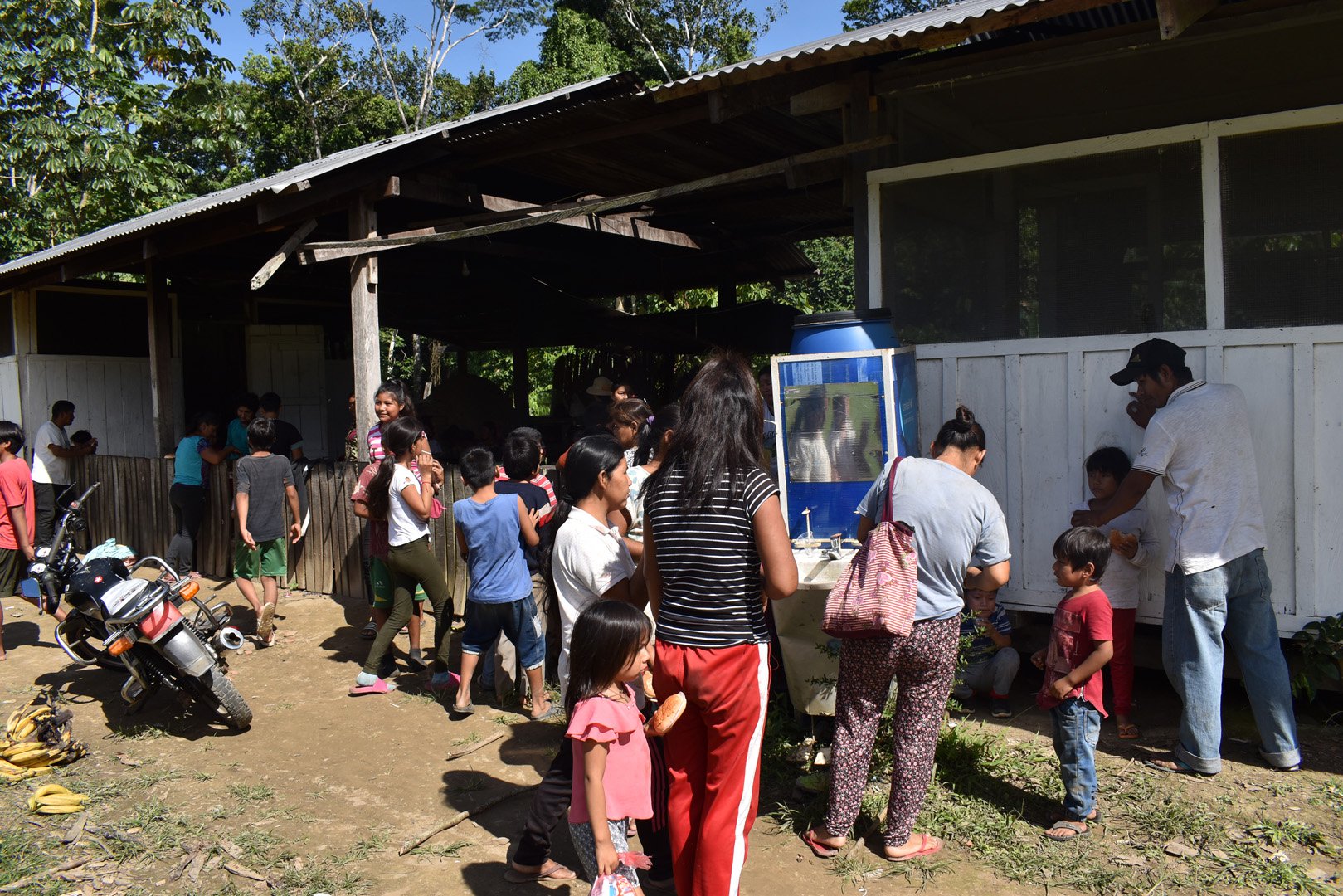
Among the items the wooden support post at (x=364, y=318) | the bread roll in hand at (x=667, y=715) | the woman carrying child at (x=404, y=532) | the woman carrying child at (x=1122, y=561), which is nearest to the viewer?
the bread roll in hand at (x=667, y=715)

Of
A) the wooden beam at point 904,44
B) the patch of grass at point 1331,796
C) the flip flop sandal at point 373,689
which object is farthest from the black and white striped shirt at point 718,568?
the flip flop sandal at point 373,689

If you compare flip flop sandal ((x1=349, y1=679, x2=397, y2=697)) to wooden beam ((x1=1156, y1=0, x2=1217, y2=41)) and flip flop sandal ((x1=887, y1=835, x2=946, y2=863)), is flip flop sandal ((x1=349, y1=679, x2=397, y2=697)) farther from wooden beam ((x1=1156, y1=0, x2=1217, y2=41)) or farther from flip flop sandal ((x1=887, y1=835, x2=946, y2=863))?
wooden beam ((x1=1156, y1=0, x2=1217, y2=41))

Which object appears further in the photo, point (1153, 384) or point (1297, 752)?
point (1153, 384)

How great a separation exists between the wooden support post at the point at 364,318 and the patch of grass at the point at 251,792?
343cm

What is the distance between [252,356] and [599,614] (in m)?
11.0

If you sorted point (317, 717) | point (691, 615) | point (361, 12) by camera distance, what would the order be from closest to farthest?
1. point (691, 615)
2. point (317, 717)
3. point (361, 12)

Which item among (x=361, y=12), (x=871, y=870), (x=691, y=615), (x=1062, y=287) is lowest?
(x=871, y=870)

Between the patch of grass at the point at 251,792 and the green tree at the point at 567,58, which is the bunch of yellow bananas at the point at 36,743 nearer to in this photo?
the patch of grass at the point at 251,792

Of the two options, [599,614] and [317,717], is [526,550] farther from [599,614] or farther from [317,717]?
[599,614]

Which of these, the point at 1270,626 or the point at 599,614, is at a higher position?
the point at 599,614

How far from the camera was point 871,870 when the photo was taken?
356 cm

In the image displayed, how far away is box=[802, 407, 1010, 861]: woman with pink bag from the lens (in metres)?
3.52

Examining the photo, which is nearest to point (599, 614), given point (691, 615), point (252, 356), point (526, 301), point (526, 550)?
point (691, 615)

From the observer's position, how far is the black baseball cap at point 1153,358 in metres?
Answer: 4.49
